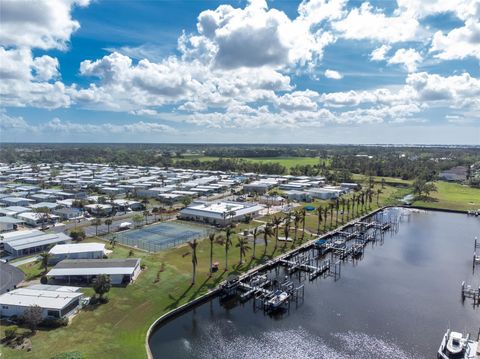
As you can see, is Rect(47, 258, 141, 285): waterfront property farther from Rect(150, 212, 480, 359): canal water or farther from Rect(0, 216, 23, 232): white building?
Rect(0, 216, 23, 232): white building

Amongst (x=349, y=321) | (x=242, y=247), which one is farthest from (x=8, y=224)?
(x=349, y=321)

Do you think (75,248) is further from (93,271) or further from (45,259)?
(93,271)

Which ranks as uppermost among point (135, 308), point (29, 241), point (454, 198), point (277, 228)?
point (277, 228)

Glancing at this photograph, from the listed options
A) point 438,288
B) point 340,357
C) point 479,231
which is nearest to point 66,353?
point 340,357

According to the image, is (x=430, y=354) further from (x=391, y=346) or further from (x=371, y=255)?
(x=371, y=255)

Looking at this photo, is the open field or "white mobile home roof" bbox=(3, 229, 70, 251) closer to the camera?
the open field

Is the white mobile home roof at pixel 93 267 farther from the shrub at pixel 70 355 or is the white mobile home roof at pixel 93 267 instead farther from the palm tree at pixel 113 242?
the shrub at pixel 70 355

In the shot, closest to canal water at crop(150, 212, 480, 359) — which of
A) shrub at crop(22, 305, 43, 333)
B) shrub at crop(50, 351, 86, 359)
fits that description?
shrub at crop(50, 351, 86, 359)
